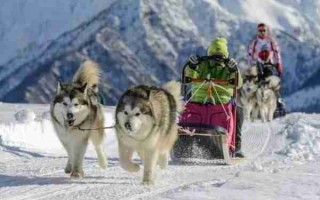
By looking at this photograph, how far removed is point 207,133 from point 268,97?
7.41 metres

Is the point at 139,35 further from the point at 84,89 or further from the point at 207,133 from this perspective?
the point at 84,89

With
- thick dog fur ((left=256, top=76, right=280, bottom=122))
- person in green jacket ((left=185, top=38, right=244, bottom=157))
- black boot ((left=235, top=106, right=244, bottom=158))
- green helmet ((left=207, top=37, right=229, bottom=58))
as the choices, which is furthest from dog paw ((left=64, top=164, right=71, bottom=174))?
thick dog fur ((left=256, top=76, right=280, bottom=122))

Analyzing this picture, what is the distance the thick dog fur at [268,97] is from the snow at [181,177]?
15.5ft

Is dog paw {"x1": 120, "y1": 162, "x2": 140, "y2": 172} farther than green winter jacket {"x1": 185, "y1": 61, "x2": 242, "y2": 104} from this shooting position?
No

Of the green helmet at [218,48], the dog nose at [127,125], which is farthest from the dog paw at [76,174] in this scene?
the green helmet at [218,48]

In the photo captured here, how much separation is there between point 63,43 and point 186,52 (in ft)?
73.1

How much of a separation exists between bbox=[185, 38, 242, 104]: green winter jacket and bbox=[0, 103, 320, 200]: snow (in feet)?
2.20

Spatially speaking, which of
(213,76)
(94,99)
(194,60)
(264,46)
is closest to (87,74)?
(94,99)

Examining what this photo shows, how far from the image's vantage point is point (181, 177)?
6.21 m

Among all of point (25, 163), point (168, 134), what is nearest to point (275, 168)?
point (168, 134)

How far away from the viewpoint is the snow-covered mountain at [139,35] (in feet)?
466

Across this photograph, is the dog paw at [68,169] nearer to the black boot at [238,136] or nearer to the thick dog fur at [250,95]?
the black boot at [238,136]

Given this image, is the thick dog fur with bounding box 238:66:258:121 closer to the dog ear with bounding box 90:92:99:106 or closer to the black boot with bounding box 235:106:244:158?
the black boot with bounding box 235:106:244:158

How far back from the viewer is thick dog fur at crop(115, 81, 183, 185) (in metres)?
5.61
